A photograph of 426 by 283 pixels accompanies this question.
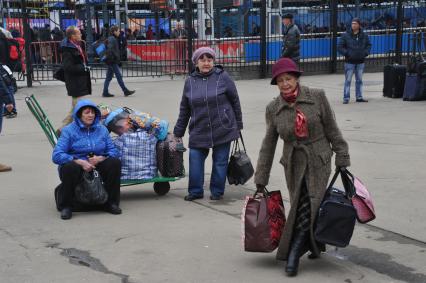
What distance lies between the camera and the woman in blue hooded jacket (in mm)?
6441

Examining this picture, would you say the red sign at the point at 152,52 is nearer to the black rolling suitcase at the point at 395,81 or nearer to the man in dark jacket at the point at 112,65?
the man in dark jacket at the point at 112,65

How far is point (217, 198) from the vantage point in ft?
23.5

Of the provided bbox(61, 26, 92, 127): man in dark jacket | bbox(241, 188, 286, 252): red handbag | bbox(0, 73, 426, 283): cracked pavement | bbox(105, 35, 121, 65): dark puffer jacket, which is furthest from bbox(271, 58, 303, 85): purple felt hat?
bbox(105, 35, 121, 65): dark puffer jacket

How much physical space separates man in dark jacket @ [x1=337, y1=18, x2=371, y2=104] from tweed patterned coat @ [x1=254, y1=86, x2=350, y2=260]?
952cm

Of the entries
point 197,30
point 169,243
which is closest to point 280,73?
point 169,243

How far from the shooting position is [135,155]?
6.97 meters

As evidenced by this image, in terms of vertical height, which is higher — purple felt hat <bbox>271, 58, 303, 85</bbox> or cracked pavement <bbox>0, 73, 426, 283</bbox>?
purple felt hat <bbox>271, 58, 303, 85</bbox>

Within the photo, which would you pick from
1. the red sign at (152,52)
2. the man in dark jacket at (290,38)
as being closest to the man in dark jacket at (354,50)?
the man in dark jacket at (290,38)

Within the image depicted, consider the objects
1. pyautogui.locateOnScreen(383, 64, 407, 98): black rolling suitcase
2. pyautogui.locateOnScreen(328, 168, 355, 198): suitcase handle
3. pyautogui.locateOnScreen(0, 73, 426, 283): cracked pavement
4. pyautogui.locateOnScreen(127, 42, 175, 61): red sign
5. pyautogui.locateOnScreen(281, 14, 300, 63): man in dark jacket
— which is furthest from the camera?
pyautogui.locateOnScreen(127, 42, 175, 61): red sign

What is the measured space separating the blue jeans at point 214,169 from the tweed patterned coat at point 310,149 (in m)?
2.17

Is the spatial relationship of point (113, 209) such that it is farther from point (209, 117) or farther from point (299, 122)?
point (299, 122)

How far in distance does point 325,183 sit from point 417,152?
4.80 meters

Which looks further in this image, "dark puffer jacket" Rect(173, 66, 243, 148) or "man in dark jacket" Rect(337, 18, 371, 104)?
"man in dark jacket" Rect(337, 18, 371, 104)

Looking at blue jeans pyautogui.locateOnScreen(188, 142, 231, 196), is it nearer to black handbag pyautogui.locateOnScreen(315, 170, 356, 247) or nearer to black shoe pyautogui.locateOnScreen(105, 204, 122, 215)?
black shoe pyautogui.locateOnScreen(105, 204, 122, 215)
